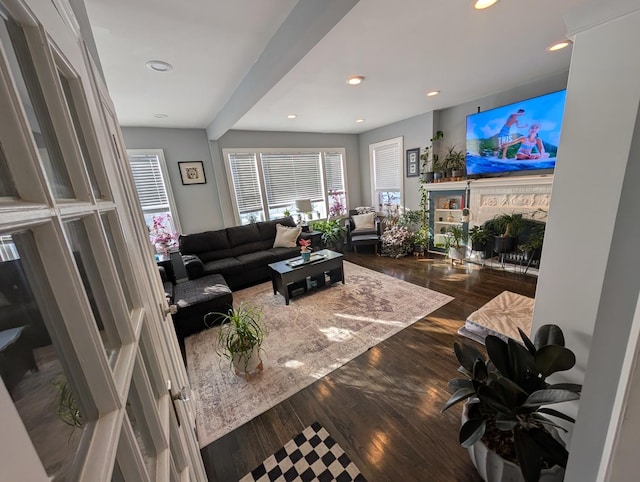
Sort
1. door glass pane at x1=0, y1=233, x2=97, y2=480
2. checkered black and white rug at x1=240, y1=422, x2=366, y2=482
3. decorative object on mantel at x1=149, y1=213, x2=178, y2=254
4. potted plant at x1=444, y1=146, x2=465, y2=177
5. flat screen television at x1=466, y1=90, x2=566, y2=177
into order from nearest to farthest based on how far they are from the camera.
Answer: door glass pane at x1=0, y1=233, x2=97, y2=480
checkered black and white rug at x1=240, y1=422, x2=366, y2=482
flat screen television at x1=466, y1=90, x2=566, y2=177
decorative object on mantel at x1=149, y1=213, x2=178, y2=254
potted plant at x1=444, y1=146, x2=465, y2=177

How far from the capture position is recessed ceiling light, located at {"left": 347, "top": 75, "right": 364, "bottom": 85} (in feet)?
8.11

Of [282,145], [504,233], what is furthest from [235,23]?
[504,233]

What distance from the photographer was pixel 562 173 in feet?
3.50

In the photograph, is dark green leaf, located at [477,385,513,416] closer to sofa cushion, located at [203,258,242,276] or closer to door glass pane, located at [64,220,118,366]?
door glass pane, located at [64,220,118,366]

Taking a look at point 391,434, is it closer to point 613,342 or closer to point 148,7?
point 613,342

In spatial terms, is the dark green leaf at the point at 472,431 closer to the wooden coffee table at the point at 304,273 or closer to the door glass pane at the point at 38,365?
the door glass pane at the point at 38,365

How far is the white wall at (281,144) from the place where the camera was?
4.29 metres

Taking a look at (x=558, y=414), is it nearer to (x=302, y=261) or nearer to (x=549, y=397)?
(x=549, y=397)

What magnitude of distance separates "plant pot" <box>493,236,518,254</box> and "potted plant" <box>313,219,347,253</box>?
103 inches

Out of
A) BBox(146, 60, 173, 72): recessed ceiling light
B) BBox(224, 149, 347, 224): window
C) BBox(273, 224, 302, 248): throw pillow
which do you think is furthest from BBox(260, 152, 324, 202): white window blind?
BBox(146, 60, 173, 72): recessed ceiling light

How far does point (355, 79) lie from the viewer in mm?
2516

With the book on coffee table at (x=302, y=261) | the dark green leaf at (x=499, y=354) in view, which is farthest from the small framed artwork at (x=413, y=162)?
the dark green leaf at (x=499, y=354)

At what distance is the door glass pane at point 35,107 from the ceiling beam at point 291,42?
1325mm

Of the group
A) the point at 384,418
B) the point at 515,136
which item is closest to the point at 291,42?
the point at 384,418
